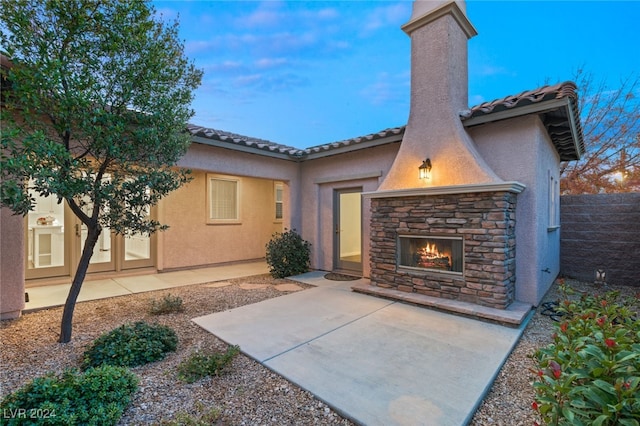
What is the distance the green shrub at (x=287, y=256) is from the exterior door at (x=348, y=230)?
923 millimetres

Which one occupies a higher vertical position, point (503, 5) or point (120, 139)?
point (503, 5)

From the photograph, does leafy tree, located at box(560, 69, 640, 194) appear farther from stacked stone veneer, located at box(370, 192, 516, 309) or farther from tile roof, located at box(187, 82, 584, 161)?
stacked stone veneer, located at box(370, 192, 516, 309)

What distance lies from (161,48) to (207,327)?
376 cm

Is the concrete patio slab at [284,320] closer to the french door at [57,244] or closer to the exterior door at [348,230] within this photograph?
the exterior door at [348,230]

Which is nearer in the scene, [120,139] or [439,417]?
[439,417]

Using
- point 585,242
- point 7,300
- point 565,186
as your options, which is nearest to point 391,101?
point 565,186

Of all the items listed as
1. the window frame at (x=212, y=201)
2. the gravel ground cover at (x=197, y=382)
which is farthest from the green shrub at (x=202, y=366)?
the window frame at (x=212, y=201)

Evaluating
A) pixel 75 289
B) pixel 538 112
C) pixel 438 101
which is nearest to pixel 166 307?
pixel 75 289

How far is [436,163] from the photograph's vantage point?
5.33 metres

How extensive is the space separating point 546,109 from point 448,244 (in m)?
2.57

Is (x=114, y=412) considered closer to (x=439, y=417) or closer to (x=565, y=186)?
(x=439, y=417)

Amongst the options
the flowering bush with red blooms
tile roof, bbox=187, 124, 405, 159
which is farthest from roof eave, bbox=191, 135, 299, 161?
the flowering bush with red blooms

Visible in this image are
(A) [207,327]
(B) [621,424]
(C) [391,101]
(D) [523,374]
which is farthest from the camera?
(C) [391,101]

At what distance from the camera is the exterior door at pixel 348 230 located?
7.58 meters
